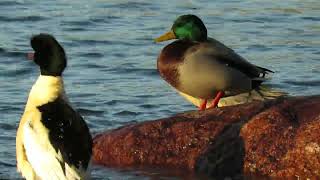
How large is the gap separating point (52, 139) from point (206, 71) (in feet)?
10.5

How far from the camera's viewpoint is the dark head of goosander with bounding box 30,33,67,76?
7.85 meters

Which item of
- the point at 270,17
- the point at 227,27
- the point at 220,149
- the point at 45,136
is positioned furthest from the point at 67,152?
the point at 270,17

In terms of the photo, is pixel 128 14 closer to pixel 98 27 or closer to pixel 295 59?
pixel 98 27

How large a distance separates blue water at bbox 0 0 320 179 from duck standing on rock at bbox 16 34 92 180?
5.05ft

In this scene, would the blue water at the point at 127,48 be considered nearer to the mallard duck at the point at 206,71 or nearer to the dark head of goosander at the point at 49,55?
the mallard duck at the point at 206,71

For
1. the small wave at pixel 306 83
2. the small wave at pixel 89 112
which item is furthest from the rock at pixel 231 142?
the small wave at pixel 306 83

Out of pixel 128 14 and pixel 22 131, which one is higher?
pixel 22 131

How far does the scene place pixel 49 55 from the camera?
311 inches

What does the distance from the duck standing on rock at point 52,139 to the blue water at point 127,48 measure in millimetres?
1539

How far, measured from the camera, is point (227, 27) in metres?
16.2

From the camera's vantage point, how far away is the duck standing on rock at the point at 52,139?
7.40 m

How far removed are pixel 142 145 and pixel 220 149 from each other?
2.32ft

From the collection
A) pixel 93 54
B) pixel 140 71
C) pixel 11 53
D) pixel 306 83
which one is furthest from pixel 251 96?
pixel 11 53

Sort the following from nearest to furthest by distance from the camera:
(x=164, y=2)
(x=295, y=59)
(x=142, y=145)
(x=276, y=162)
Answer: (x=276, y=162) < (x=142, y=145) < (x=295, y=59) < (x=164, y=2)
